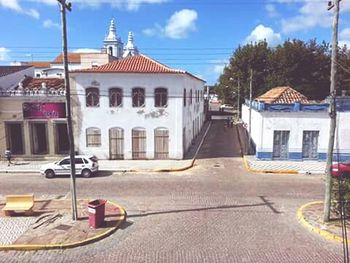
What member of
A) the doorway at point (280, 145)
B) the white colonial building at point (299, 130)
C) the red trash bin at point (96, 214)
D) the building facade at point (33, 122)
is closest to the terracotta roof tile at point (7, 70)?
the building facade at point (33, 122)

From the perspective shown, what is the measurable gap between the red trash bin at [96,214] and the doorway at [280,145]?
15.8 m

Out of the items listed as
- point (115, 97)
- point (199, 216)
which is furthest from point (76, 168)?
point (199, 216)

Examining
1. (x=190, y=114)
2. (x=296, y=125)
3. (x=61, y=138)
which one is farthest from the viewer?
(x=190, y=114)

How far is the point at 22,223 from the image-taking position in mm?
13438

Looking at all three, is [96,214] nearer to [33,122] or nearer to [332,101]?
[332,101]

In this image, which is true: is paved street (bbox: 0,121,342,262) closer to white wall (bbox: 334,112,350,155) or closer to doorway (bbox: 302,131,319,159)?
doorway (bbox: 302,131,319,159)

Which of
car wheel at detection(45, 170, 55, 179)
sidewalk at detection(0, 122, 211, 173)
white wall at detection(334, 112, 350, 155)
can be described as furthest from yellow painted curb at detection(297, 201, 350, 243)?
car wheel at detection(45, 170, 55, 179)

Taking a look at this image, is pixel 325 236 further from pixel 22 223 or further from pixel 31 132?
pixel 31 132

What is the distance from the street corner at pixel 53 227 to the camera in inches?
458

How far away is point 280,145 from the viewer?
25094 millimetres

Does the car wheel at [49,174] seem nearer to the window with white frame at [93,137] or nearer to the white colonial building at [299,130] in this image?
the window with white frame at [93,137]

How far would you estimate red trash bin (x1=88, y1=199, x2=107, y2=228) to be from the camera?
12617mm

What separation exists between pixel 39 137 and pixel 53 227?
1507 centimetres

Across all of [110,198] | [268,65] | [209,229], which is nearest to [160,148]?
[110,198]
